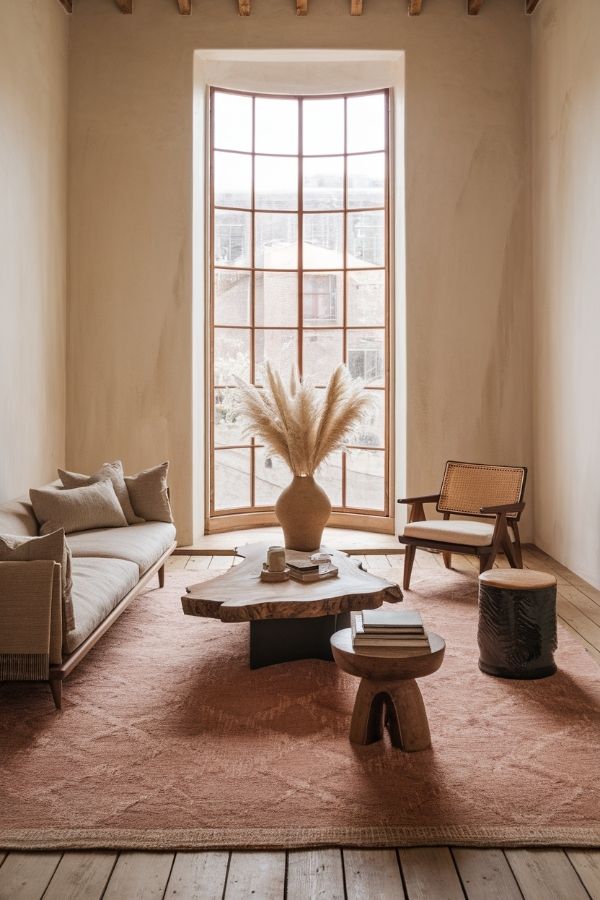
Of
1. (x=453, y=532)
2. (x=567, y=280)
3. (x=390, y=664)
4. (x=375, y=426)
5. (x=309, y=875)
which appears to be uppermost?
(x=567, y=280)

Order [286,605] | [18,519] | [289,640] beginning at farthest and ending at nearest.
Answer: [18,519], [289,640], [286,605]

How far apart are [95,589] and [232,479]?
360 centimetres

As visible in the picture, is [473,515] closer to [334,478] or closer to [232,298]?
[334,478]

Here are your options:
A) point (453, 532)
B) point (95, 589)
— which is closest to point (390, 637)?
point (95, 589)

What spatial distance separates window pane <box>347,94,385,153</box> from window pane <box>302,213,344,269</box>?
25.8 inches

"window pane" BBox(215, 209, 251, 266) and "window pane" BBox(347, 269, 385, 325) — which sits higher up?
"window pane" BBox(215, 209, 251, 266)

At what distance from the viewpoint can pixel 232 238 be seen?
7.33 meters

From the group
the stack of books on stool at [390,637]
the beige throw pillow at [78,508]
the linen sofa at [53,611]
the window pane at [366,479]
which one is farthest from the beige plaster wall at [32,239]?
the stack of books on stool at [390,637]

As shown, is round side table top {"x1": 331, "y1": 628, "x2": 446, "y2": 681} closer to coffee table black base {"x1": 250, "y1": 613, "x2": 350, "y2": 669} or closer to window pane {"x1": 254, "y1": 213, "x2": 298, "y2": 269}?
coffee table black base {"x1": 250, "y1": 613, "x2": 350, "y2": 669}

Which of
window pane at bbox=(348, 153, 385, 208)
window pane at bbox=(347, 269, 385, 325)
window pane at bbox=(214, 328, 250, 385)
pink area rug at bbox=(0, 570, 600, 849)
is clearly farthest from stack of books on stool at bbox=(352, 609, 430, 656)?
window pane at bbox=(348, 153, 385, 208)

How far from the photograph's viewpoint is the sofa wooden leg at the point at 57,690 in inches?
128

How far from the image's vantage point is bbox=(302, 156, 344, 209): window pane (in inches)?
290

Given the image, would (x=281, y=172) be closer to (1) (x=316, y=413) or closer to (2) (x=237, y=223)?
(2) (x=237, y=223)

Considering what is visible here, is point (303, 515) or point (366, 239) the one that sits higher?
point (366, 239)
